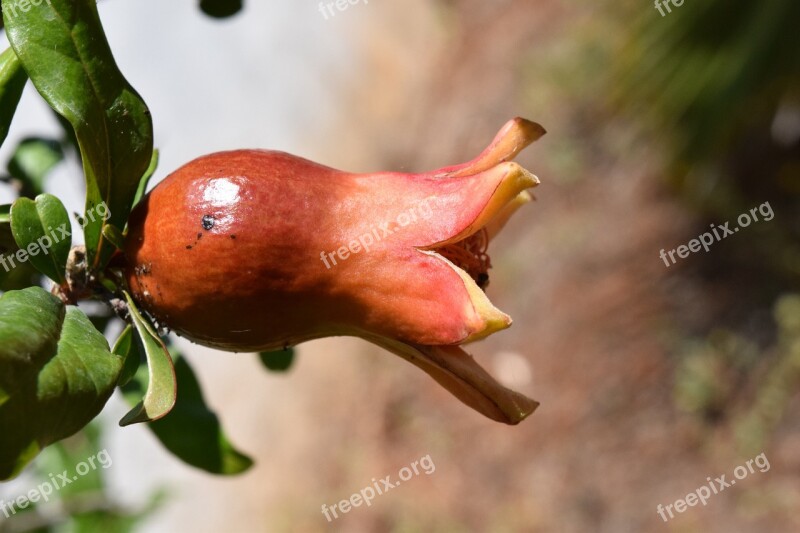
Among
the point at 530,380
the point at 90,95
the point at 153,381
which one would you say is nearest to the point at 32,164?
the point at 90,95

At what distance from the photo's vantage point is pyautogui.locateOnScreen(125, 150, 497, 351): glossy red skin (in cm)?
76

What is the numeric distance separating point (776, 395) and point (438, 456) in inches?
58.7

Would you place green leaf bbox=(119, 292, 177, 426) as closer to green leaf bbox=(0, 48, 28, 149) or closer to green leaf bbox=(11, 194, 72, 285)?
green leaf bbox=(11, 194, 72, 285)

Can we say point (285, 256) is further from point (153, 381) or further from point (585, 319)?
point (585, 319)

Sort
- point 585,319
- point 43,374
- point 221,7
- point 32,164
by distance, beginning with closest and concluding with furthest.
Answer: point 43,374
point 221,7
point 32,164
point 585,319

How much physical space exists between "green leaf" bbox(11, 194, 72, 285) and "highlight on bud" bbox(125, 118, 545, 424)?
0.21 ft

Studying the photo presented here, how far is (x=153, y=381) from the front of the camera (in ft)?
2.41

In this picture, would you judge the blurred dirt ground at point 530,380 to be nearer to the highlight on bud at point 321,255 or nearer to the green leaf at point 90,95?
the highlight on bud at point 321,255

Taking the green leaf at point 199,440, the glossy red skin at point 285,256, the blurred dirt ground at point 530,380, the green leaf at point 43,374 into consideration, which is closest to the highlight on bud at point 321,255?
the glossy red skin at point 285,256

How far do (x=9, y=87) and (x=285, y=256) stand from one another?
344mm

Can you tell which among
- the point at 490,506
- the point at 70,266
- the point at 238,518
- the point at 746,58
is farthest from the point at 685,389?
the point at 70,266

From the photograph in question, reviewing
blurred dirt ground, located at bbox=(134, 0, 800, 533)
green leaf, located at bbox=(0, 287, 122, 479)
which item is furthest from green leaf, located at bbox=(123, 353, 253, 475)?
blurred dirt ground, located at bbox=(134, 0, 800, 533)

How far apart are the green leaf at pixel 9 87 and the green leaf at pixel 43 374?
205 mm

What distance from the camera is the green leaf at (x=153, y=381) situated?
0.71m
